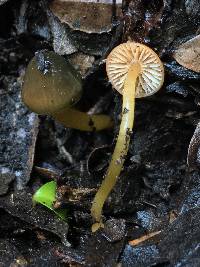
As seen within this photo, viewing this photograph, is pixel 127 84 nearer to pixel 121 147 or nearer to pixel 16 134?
pixel 121 147

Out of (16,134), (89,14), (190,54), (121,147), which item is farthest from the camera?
(16,134)

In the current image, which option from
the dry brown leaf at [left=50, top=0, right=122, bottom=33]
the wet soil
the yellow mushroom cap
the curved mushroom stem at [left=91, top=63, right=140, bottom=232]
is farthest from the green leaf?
the dry brown leaf at [left=50, top=0, right=122, bottom=33]

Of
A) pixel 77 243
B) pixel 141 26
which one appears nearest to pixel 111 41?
pixel 141 26

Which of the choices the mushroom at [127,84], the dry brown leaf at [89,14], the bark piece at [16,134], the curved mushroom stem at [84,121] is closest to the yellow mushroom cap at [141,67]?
the mushroom at [127,84]

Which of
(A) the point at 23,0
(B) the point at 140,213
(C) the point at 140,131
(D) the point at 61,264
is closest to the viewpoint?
(D) the point at 61,264

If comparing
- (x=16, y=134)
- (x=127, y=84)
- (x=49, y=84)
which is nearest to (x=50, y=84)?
(x=49, y=84)

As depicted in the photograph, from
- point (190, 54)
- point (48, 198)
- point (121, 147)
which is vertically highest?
point (190, 54)

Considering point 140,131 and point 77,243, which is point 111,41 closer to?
point 140,131

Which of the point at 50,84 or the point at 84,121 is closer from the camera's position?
the point at 50,84
